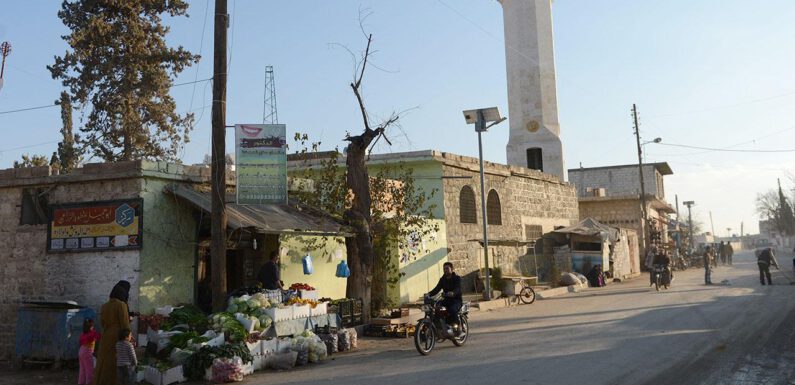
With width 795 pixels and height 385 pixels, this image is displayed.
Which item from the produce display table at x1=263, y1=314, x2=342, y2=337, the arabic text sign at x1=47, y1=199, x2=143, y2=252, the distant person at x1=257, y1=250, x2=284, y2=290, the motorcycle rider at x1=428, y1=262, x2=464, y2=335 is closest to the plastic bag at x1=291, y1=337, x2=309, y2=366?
the produce display table at x1=263, y1=314, x2=342, y2=337

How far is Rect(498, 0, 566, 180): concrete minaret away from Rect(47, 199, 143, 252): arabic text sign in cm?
3055

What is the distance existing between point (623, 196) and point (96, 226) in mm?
37086

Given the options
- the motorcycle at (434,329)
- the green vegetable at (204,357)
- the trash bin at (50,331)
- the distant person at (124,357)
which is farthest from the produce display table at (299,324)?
the trash bin at (50,331)

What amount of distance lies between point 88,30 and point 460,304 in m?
22.8

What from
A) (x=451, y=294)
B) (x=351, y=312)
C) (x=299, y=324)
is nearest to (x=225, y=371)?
(x=299, y=324)

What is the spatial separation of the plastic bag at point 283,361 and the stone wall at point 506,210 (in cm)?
1298

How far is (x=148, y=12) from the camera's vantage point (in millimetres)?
29391

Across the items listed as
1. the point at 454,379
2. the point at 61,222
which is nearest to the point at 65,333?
the point at 61,222

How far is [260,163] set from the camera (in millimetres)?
11703

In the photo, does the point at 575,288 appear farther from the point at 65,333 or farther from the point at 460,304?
the point at 65,333

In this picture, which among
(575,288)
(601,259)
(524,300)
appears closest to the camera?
(524,300)

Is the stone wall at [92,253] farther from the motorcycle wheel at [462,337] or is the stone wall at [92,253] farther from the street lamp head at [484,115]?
the street lamp head at [484,115]

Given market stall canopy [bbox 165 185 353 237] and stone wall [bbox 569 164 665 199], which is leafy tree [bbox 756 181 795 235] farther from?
market stall canopy [bbox 165 185 353 237]

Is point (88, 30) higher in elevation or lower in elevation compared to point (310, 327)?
higher
